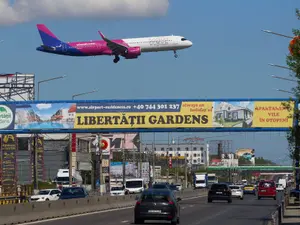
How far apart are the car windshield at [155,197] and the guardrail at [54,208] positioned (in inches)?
189

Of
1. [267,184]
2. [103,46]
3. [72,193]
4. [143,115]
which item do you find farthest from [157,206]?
[267,184]

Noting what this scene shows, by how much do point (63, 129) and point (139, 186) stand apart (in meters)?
22.0

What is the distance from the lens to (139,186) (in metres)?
94.1

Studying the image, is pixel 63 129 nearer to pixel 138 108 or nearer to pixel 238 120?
pixel 138 108

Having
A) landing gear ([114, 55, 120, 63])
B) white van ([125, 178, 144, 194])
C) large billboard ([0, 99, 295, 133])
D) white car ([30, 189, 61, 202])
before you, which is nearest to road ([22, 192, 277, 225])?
white car ([30, 189, 61, 202])

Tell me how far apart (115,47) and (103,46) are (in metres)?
1.98

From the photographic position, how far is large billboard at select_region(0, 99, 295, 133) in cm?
7194

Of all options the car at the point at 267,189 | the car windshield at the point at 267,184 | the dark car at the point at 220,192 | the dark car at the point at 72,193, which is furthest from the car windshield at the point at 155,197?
the car windshield at the point at 267,184

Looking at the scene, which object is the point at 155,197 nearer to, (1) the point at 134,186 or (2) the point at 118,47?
(2) the point at 118,47

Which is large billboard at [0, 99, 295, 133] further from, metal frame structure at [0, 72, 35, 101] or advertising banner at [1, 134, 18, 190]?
metal frame structure at [0, 72, 35, 101]

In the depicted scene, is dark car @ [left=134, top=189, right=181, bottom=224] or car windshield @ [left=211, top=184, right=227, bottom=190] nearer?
dark car @ [left=134, top=189, right=181, bottom=224]

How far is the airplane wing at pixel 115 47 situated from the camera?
230 feet

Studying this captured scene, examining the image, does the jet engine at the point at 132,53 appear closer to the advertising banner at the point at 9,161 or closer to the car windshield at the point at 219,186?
the car windshield at the point at 219,186

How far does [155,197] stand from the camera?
1305 inches
